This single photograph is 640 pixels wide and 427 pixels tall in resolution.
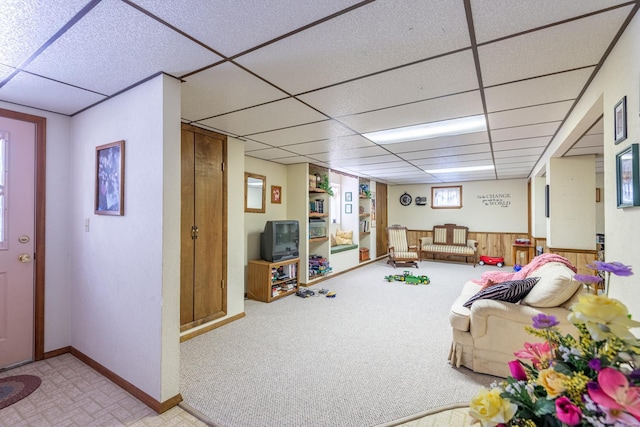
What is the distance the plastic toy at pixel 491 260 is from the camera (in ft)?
23.4

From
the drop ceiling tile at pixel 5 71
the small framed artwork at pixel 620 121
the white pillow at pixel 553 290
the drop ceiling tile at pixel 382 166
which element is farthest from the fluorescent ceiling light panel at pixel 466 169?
the drop ceiling tile at pixel 5 71

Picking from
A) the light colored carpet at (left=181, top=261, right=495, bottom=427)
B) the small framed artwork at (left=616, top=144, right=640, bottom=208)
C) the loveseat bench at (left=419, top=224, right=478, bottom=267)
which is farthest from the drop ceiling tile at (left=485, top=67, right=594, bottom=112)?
the loveseat bench at (left=419, top=224, right=478, bottom=267)

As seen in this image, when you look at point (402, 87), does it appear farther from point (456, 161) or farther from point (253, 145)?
point (456, 161)

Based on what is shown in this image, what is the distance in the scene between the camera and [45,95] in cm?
222

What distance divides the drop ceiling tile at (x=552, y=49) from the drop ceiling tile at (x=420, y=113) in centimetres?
35

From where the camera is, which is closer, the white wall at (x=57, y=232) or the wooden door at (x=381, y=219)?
the white wall at (x=57, y=232)

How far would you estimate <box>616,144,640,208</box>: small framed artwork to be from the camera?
51.8 inches

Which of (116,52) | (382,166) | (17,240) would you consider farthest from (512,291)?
(17,240)

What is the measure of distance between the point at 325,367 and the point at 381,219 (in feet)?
19.8

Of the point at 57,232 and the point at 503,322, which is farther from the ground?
the point at 57,232

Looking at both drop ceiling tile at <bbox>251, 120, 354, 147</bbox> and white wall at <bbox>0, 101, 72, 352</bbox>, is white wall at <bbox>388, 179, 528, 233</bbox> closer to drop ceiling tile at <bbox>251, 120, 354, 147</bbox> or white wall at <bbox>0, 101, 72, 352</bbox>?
drop ceiling tile at <bbox>251, 120, 354, 147</bbox>

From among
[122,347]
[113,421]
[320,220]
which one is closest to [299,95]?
[122,347]

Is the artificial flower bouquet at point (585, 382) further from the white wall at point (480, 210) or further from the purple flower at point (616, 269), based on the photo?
the white wall at point (480, 210)

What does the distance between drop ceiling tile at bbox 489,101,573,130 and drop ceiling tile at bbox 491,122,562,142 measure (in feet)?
0.51
